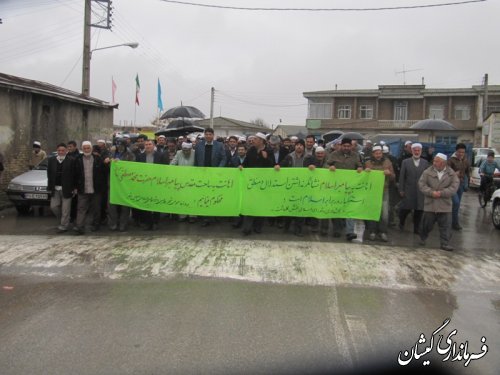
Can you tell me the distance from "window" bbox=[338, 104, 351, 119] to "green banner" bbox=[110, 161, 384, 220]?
154 feet

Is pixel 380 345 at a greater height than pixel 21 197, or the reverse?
Result: pixel 21 197

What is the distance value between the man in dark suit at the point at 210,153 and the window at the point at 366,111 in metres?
46.5

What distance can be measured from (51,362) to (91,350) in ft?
1.12

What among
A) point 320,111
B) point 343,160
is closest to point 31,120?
point 343,160

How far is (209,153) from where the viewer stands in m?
9.79

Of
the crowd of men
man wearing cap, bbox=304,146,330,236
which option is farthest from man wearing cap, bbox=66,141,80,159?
man wearing cap, bbox=304,146,330,236

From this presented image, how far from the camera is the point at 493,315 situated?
531 cm

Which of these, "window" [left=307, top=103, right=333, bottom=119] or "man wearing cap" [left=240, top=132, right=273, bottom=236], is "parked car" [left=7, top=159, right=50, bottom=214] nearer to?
"man wearing cap" [left=240, top=132, right=273, bottom=236]

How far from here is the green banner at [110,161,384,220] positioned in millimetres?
8930

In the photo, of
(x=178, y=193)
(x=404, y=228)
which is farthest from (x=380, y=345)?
(x=404, y=228)

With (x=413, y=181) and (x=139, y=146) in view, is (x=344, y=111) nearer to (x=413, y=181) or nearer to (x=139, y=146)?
(x=413, y=181)

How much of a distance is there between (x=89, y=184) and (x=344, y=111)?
48.2 m

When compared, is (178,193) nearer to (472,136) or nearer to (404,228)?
(404,228)

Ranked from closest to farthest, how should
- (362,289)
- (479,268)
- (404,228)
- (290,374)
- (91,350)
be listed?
(290,374), (91,350), (362,289), (479,268), (404,228)
